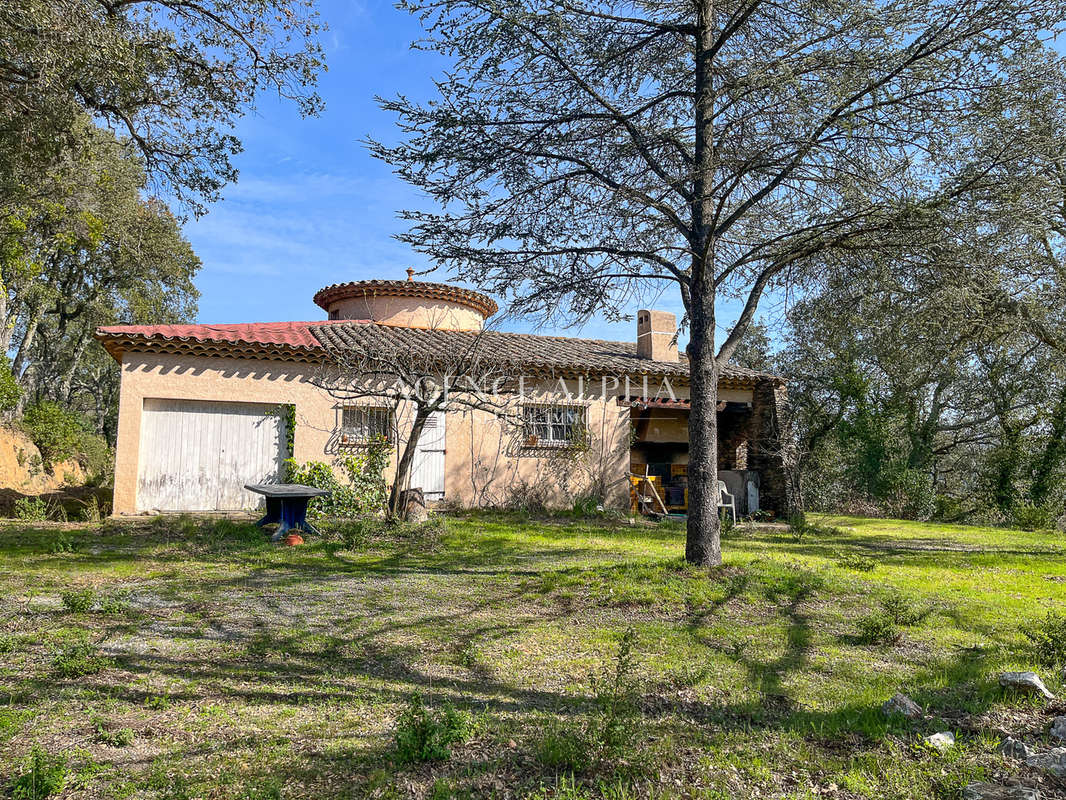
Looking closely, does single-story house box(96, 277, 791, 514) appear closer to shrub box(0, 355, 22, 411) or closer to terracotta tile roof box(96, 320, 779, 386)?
terracotta tile roof box(96, 320, 779, 386)

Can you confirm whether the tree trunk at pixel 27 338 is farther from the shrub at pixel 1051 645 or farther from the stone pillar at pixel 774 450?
the shrub at pixel 1051 645

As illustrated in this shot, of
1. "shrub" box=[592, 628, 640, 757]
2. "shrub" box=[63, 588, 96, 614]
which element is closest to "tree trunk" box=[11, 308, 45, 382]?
"shrub" box=[63, 588, 96, 614]

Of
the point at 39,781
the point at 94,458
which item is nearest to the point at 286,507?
the point at 39,781

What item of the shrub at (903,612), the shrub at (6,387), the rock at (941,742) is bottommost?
the rock at (941,742)

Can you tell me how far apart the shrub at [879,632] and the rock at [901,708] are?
1.57 m

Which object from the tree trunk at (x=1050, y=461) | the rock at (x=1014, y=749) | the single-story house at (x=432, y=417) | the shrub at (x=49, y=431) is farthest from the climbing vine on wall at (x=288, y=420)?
the tree trunk at (x=1050, y=461)

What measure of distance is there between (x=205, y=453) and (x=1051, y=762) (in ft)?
41.2

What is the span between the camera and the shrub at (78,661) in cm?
439

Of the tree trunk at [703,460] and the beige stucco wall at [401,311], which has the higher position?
the beige stucco wall at [401,311]

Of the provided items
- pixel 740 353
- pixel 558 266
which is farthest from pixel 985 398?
pixel 558 266

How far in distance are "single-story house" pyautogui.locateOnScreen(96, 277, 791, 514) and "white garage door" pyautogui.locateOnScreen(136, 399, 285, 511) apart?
2 centimetres

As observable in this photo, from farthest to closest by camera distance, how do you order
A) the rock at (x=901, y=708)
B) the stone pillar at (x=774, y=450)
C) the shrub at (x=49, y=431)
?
the shrub at (x=49, y=431), the stone pillar at (x=774, y=450), the rock at (x=901, y=708)

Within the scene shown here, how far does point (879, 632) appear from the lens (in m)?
5.68

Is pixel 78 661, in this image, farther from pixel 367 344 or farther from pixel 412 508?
pixel 367 344
